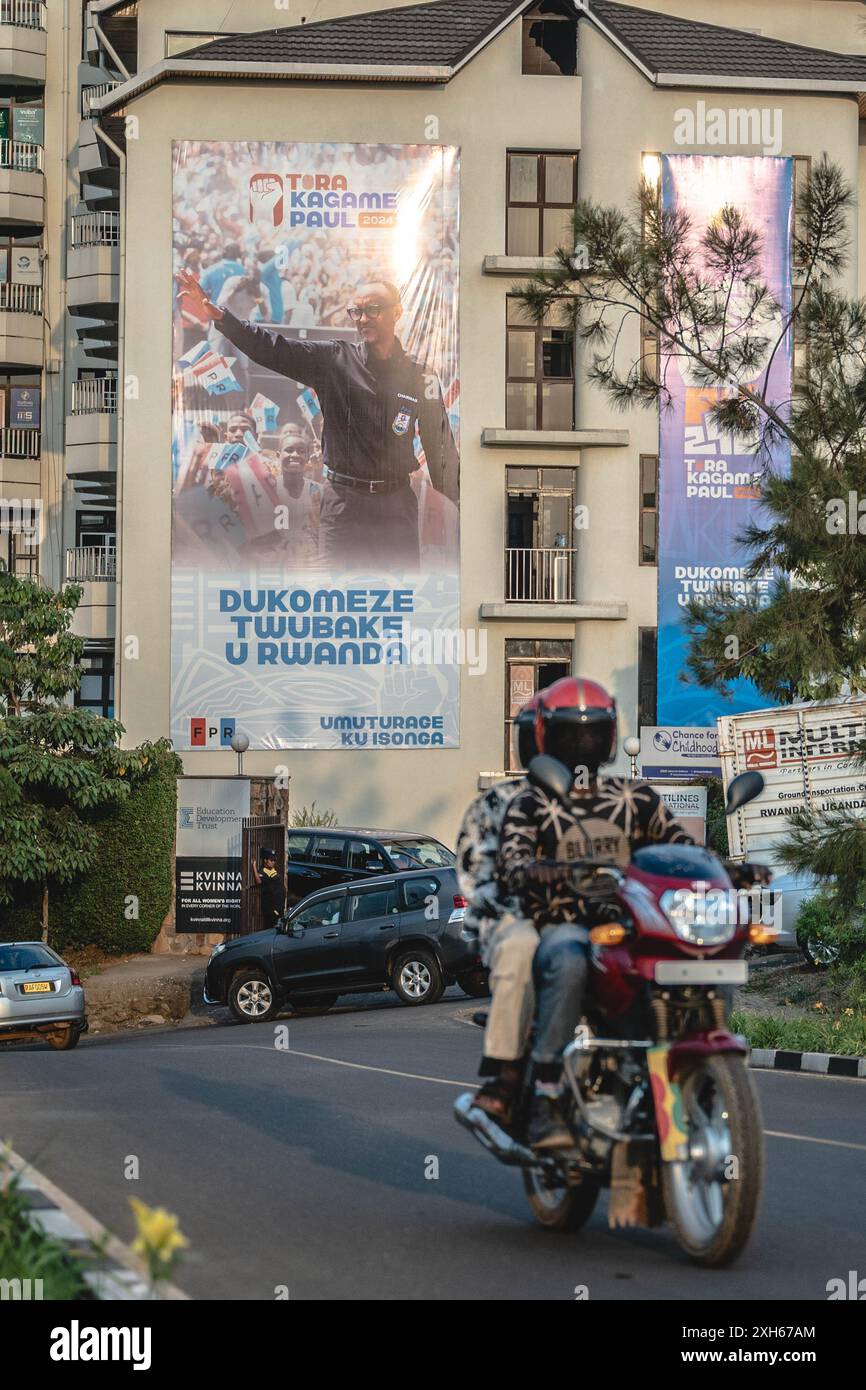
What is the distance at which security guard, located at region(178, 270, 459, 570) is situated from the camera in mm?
41062

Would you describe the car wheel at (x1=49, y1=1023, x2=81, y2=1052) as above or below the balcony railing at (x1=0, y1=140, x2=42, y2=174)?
below

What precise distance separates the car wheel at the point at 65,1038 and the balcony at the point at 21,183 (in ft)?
117

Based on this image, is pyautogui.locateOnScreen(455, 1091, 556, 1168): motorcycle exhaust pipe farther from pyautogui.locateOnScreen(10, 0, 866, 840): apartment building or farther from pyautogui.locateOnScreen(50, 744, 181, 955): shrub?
pyautogui.locateOnScreen(10, 0, 866, 840): apartment building

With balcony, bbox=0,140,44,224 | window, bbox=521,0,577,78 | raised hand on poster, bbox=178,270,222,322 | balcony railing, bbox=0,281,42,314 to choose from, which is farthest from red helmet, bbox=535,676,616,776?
balcony railing, bbox=0,281,42,314

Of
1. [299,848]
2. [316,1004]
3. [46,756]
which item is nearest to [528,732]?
[316,1004]

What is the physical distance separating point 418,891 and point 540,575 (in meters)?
18.0

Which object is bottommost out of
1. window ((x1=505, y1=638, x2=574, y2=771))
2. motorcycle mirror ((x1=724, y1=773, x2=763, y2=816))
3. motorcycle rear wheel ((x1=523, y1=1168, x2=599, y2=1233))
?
motorcycle rear wheel ((x1=523, y1=1168, x2=599, y2=1233))

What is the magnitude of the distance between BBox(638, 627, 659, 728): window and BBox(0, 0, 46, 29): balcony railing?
88.3ft

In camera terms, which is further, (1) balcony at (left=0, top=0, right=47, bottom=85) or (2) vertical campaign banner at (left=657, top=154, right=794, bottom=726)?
(1) balcony at (left=0, top=0, right=47, bottom=85)

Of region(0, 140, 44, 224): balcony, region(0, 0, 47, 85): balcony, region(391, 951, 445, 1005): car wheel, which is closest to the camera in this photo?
region(391, 951, 445, 1005): car wheel

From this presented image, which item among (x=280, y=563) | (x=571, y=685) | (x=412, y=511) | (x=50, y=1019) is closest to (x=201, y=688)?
(x=280, y=563)

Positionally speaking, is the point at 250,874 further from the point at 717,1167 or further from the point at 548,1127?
the point at 717,1167

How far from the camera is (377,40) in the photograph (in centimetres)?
4278

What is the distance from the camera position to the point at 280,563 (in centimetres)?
4094
